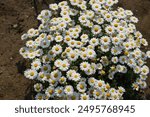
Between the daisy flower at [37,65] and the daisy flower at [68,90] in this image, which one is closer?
the daisy flower at [68,90]

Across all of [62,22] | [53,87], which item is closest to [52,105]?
[53,87]

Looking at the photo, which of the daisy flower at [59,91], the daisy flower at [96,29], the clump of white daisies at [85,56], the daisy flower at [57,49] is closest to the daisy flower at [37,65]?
the clump of white daisies at [85,56]

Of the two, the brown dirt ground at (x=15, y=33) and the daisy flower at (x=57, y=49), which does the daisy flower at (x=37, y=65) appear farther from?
the brown dirt ground at (x=15, y=33)

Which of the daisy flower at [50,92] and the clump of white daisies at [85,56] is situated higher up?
the clump of white daisies at [85,56]

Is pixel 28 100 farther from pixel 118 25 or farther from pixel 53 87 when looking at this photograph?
pixel 118 25

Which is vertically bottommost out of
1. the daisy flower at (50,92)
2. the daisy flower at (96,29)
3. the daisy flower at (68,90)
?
the daisy flower at (50,92)

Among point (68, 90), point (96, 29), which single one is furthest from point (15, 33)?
point (68, 90)

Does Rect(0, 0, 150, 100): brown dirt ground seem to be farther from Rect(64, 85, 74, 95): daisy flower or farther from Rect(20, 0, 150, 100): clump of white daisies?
Rect(64, 85, 74, 95): daisy flower

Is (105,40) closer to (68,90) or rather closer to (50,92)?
(68,90)
